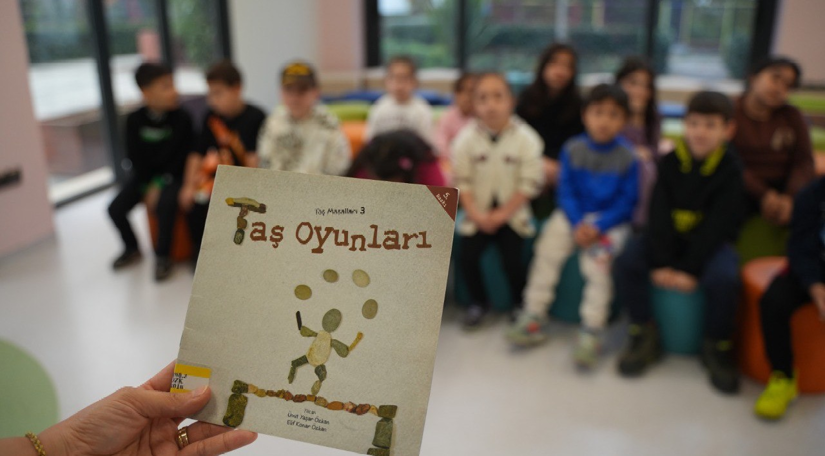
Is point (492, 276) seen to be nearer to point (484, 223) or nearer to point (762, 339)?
point (484, 223)

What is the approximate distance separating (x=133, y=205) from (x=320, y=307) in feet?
10.0

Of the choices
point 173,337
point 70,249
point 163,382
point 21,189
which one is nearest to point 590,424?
point 163,382

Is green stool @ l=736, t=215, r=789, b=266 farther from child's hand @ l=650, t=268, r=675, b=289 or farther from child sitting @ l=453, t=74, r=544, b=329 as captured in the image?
child sitting @ l=453, t=74, r=544, b=329

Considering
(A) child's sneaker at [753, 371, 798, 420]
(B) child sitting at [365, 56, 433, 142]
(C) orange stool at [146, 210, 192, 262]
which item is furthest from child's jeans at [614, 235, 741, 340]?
(C) orange stool at [146, 210, 192, 262]

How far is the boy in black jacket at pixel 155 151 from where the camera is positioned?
3689 mm

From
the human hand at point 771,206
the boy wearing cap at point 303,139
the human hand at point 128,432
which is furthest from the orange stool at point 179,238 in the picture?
the human hand at point 771,206

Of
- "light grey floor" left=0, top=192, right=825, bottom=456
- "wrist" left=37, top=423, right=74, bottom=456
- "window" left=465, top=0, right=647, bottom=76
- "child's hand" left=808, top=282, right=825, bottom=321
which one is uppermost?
"window" left=465, top=0, right=647, bottom=76

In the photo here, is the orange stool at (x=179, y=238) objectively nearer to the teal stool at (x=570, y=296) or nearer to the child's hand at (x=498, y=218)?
the child's hand at (x=498, y=218)

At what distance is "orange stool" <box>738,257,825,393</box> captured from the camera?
241 cm

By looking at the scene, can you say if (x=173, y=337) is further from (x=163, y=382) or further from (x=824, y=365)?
(x=824, y=365)

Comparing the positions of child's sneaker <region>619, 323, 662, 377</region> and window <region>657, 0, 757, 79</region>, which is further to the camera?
window <region>657, 0, 757, 79</region>

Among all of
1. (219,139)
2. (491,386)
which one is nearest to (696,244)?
(491,386)

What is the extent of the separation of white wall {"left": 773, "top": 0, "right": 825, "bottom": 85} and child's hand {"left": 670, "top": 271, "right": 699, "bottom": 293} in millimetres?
3713

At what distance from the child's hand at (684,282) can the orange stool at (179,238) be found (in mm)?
2560
